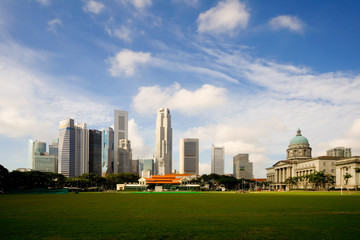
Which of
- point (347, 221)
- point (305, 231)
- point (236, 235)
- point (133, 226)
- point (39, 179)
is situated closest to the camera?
point (236, 235)

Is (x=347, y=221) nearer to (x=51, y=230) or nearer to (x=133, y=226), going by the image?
(x=133, y=226)

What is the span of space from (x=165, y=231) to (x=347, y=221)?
11695 millimetres

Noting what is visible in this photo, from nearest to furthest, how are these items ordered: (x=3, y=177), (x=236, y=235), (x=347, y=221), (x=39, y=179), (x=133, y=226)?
(x=236, y=235) → (x=133, y=226) → (x=347, y=221) → (x=3, y=177) → (x=39, y=179)

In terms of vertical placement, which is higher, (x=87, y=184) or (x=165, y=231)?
(x=165, y=231)

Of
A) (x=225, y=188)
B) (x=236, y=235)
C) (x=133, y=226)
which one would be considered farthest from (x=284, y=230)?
(x=225, y=188)

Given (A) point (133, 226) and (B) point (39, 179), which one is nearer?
(A) point (133, 226)

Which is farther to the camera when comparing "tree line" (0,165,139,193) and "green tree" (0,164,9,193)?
"tree line" (0,165,139,193)

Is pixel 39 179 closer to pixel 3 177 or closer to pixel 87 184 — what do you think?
pixel 3 177

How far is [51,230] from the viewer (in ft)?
60.9

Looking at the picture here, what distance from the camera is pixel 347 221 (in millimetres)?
21750

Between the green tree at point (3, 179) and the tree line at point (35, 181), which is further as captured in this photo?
the tree line at point (35, 181)

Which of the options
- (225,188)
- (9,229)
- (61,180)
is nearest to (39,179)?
(61,180)

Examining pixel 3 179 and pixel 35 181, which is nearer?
pixel 3 179

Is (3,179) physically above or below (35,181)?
above
